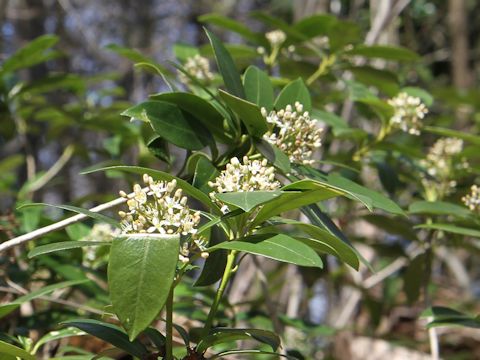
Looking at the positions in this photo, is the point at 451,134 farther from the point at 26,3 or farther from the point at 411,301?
the point at 26,3

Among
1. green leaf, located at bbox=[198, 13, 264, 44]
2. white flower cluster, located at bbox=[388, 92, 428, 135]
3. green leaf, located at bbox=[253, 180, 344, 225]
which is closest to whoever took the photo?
green leaf, located at bbox=[253, 180, 344, 225]

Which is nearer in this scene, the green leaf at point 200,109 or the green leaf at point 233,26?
the green leaf at point 200,109

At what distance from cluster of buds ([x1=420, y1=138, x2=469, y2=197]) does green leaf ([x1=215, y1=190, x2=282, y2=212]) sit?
877 mm

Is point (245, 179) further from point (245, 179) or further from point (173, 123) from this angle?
point (173, 123)

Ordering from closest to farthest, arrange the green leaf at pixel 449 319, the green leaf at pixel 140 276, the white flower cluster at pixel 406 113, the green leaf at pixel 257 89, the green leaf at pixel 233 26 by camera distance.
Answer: the green leaf at pixel 140 276, the green leaf at pixel 257 89, the green leaf at pixel 449 319, the white flower cluster at pixel 406 113, the green leaf at pixel 233 26

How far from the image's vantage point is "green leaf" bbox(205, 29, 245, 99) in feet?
3.75

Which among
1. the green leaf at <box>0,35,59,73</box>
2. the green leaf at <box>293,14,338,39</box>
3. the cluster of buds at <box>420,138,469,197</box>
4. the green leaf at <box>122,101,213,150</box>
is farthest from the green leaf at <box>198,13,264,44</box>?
the green leaf at <box>122,101,213,150</box>

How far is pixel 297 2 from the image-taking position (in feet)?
Answer: 10.5

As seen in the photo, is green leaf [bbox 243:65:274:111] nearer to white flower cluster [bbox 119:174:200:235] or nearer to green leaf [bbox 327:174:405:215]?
green leaf [bbox 327:174:405:215]

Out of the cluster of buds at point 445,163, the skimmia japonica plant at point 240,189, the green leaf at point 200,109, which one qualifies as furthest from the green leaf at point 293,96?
the cluster of buds at point 445,163

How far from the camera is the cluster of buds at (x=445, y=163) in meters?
1.66

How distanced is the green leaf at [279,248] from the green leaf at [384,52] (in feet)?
3.07

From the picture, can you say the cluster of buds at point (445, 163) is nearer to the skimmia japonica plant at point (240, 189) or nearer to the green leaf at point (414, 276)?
the skimmia japonica plant at point (240, 189)

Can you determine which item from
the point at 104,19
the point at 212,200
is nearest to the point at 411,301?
the point at 212,200
